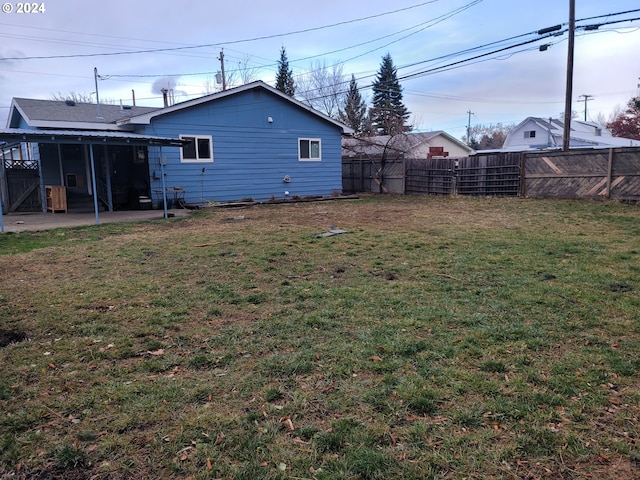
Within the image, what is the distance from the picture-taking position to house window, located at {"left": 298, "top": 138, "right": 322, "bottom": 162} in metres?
17.5

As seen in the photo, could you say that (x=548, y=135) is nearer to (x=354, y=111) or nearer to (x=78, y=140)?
(x=354, y=111)

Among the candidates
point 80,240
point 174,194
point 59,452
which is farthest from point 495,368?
point 174,194

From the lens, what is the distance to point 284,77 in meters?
39.2

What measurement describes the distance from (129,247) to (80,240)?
59.7 inches

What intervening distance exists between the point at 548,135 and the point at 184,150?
109 ft

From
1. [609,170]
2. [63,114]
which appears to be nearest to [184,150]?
[63,114]

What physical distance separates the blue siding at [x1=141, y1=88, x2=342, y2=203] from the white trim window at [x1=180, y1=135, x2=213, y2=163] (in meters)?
0.15

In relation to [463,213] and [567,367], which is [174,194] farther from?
[567,367]

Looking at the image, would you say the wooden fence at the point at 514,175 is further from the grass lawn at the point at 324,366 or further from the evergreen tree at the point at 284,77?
the evergreen tree at the point at 284,77

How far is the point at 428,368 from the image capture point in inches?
116

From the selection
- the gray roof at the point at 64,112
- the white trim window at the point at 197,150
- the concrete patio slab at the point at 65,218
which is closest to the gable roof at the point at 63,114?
the gray roof at the point at 64,112

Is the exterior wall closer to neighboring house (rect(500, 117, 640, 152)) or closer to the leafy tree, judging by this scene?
neighboring house (rect(500, 117, 640, 152))

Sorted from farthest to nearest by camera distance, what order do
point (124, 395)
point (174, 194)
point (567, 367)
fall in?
point (174, 194) < point (567, 367) < point (124, 395)

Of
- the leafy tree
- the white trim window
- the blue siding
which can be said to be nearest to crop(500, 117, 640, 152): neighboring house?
the leafy tree
